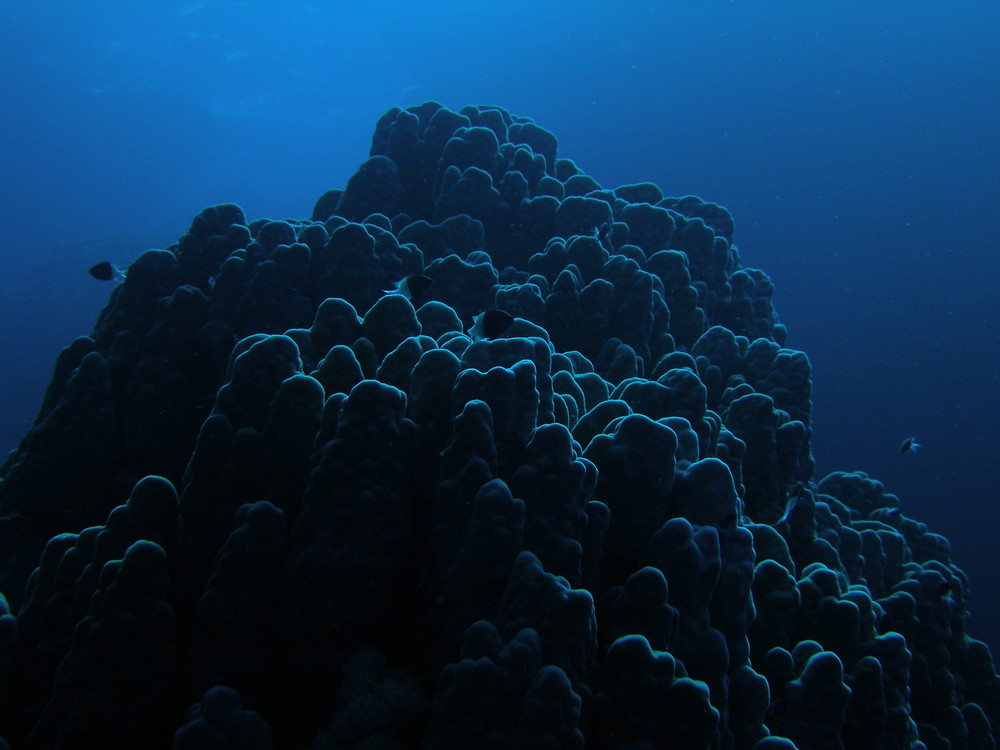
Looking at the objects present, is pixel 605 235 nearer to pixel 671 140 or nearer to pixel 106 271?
pixel 106 271

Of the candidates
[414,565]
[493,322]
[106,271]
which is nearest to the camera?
[414,565]

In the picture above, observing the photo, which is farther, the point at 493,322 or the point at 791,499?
the point at 791,499

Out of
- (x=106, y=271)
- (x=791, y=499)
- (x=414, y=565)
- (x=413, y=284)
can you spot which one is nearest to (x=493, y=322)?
(x=413, y=284)

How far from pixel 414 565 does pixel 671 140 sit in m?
50.6

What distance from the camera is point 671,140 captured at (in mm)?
45219

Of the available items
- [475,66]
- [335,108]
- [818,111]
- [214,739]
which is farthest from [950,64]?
[335,108]

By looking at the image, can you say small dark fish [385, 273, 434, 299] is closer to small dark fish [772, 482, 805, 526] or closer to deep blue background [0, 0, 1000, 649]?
small dark fish [772, 482, 805, 526]

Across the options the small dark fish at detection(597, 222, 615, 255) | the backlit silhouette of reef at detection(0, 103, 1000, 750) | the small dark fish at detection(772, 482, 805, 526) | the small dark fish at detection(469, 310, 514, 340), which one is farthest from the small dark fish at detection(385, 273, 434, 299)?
the small dark fish at detection(772, 482, 805, 526)

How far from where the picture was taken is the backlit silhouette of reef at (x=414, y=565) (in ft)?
6.29

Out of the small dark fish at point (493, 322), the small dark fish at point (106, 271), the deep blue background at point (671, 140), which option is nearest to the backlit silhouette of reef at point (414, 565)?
the small dark fish at point (493, 322)

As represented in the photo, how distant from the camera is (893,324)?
1007 inches

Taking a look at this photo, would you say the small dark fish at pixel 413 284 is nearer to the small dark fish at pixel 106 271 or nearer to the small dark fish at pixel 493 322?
the small dark fish at pixel 493 322

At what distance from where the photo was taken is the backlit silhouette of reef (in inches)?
75.5

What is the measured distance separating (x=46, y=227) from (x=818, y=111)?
76898 millimetres
